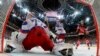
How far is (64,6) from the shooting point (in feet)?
4.81

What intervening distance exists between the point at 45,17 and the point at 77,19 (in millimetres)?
222

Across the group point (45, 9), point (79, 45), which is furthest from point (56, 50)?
point (45, 9)

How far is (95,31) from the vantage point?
4.74 feet

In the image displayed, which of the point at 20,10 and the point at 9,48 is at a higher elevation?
the point at 20,10

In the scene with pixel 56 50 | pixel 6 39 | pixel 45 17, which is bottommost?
pixel 56 50

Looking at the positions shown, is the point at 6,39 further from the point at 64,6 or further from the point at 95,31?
the point at 95,31

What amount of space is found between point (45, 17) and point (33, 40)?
18 cm

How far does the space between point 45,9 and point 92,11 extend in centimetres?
33

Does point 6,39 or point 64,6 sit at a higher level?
point 64,6

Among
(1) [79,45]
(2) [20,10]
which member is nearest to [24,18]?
(2) [20,10]

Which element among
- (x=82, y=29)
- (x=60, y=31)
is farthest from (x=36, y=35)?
(x=82, y=29)

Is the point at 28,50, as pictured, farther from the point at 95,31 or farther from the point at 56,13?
the point at 95,31

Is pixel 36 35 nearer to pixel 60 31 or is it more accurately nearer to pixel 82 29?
pixel 60 31

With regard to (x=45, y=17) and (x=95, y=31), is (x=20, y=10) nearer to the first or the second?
(x=45, y=17)
